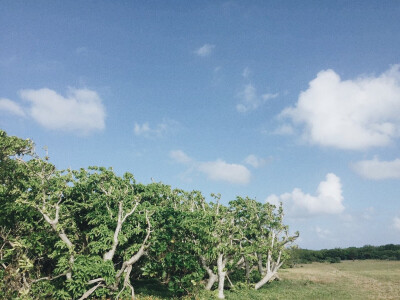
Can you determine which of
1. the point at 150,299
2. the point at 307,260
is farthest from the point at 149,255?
the point at 307,260

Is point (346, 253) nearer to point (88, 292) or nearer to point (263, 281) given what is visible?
point (263, 281)

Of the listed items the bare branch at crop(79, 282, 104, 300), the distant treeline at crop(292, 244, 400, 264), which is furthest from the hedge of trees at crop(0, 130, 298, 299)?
the distant treeline at crop(292, 244, 400, 264)

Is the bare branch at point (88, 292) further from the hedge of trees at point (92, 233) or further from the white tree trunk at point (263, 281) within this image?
the white tree trunk at point (263, 281)

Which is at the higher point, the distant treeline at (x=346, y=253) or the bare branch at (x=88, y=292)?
the bare branch at (x=88, y=292)

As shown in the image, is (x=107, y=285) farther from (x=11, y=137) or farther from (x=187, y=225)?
(x=11, y=137)

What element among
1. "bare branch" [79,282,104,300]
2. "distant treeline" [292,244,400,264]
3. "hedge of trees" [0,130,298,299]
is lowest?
"distant treeline" [292,244,400,264]

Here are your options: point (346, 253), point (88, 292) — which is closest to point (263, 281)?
point (88, 292)

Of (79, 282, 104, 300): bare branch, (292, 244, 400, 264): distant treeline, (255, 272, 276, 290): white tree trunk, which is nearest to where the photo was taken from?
(79, 282, 104, 300): bare branch

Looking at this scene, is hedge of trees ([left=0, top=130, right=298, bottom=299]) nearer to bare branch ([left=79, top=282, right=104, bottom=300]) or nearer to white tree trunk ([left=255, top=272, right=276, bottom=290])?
bare branch ([left=79, top=282, right=104, bottom=300])

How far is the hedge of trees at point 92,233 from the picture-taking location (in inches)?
810

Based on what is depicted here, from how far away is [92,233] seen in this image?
2347 centimetres

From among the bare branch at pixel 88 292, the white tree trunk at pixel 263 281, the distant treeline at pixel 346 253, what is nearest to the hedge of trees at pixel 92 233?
the bare branch at pixel 88 292

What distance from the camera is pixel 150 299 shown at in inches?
891

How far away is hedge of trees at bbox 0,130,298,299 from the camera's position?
20.6 meters
